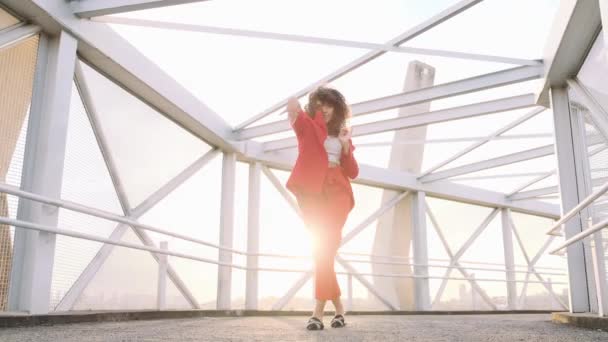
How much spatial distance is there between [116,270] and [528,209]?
10.0m

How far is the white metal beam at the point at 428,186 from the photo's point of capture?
30.8ft

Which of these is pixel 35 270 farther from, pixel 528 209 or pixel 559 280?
pixel 559 280

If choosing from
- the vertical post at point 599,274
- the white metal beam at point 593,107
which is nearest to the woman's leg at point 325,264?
the vertical post at point 599,274

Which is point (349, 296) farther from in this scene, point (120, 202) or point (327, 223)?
point (327, 223)

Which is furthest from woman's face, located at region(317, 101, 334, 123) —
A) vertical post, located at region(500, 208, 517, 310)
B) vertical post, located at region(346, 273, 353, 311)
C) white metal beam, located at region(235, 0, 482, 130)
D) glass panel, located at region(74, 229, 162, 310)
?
vertical post, located at region(500, 208, 517, 310)

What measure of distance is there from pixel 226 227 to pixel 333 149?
16.5ft

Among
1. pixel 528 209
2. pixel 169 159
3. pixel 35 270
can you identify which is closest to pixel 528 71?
pixel 169 159

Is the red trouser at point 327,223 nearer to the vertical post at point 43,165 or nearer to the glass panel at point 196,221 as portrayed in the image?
the vertical post at point 43,165

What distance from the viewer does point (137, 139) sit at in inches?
243

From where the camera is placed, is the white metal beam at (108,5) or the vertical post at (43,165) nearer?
the vertical post at (43,165)

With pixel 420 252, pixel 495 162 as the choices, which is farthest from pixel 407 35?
pixel 420 252

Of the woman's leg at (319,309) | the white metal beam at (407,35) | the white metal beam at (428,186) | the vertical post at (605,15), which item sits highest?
the white metal beam at (407,35)

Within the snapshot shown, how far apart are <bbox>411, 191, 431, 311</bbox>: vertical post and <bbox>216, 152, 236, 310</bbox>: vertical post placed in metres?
3.82

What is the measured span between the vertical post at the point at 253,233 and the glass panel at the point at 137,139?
1573 millimetres
